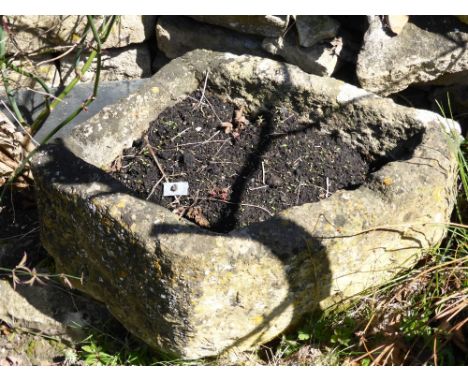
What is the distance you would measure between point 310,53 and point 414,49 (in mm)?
501

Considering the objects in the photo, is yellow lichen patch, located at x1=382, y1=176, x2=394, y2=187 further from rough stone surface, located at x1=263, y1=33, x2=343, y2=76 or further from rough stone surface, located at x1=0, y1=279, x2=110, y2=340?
rough stone surface, located at x1=0, y1=279, x2=110, y2=340

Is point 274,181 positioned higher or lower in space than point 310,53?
lower

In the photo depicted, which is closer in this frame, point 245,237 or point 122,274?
point 245,237

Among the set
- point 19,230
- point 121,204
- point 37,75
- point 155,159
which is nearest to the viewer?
point 121,204

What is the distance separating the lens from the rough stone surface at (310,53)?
A: 3.48 m

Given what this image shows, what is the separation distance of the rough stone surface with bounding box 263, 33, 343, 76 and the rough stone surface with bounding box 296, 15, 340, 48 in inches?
2.0

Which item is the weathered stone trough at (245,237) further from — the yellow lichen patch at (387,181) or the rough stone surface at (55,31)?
the rough stone surface at (55,31)

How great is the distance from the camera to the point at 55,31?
11.2 ft

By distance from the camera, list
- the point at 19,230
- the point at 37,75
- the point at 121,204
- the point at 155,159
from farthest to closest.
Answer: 1. the point at 37,75
2. the point at 19,230
3. the point at 155,159
4. the point at 121,204

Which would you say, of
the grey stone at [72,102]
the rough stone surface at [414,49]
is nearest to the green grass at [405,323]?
the rough stone surface at [414,49]

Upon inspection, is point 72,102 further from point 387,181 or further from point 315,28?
point 387,181

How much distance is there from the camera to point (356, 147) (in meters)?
3.04

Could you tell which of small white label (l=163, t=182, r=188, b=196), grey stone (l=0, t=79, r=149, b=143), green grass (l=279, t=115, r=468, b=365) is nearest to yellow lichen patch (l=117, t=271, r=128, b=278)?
small white label (l=163, t=182, r=188, b=196)

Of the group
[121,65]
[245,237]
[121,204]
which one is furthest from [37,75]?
[245,237]
